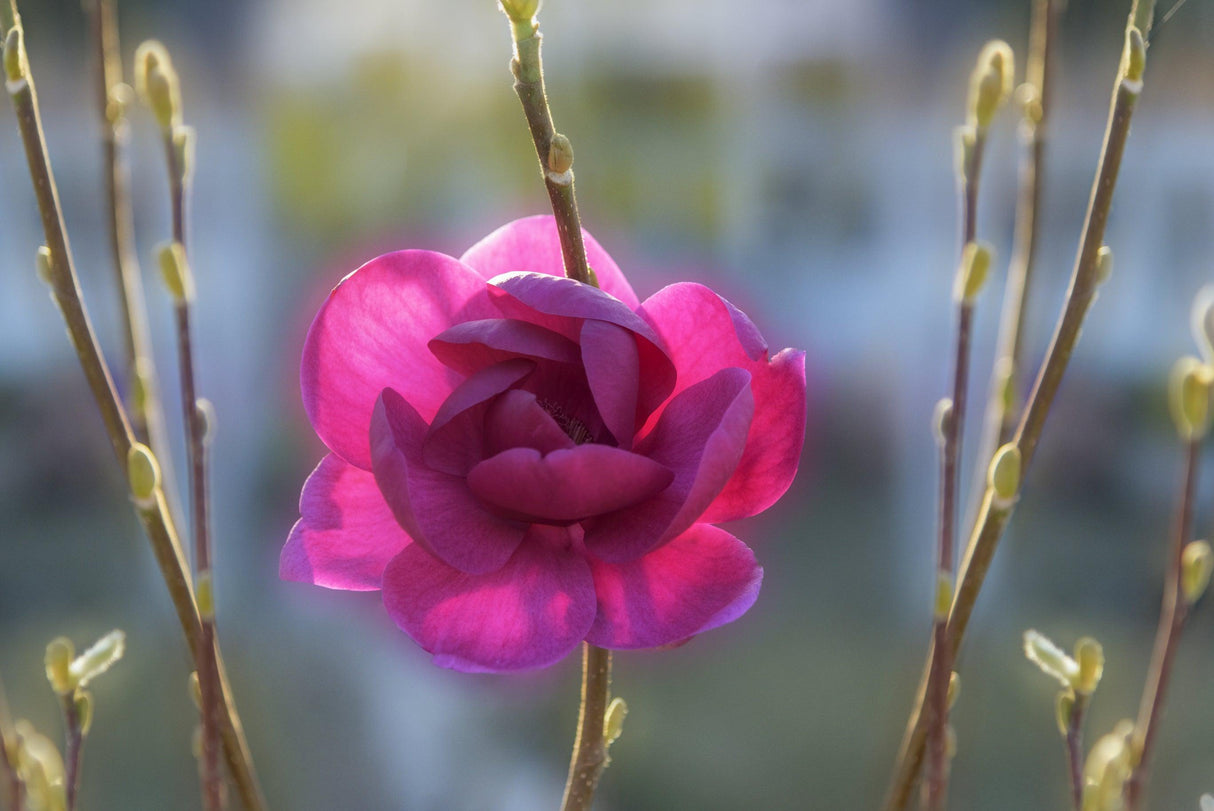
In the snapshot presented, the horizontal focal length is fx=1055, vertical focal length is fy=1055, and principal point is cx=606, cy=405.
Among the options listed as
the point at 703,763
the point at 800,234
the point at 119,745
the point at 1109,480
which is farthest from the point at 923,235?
the point at 119,745

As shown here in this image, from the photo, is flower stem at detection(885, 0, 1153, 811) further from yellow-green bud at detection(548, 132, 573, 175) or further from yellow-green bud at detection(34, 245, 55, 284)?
yellow-green bud at detection(34, 245, 55, 284)

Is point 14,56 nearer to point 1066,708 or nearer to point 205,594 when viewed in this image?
point 205,594

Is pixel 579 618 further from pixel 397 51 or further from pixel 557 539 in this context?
pixel 397 51

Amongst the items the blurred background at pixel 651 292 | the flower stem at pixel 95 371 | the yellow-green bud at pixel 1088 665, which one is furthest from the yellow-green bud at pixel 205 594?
the blurred background at pixel 651 292

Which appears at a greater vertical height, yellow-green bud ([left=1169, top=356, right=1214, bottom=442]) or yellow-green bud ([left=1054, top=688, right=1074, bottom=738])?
yellow-green bud ([left=1169, top=356, right=1214, bottom=442])

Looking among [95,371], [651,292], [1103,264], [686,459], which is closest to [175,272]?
[95,371]

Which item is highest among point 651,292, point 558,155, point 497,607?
point 558,155

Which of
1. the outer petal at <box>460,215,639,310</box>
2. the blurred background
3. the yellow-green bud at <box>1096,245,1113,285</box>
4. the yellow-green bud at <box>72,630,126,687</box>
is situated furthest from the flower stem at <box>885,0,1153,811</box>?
the blurred background
